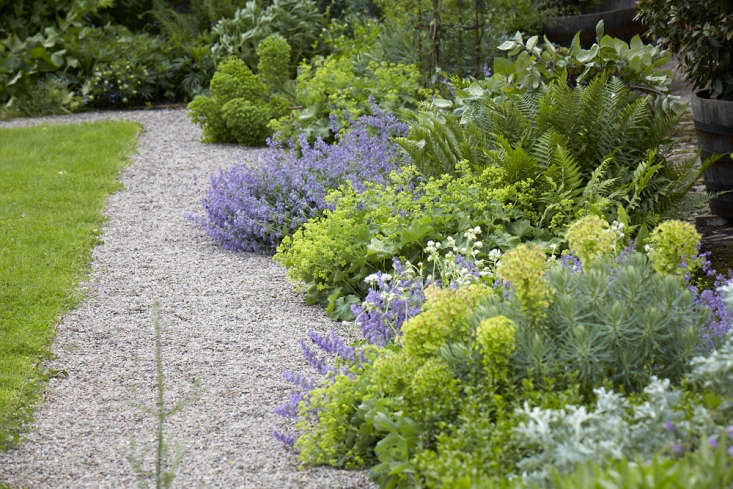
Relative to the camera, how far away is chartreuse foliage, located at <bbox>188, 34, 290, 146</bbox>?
780cm

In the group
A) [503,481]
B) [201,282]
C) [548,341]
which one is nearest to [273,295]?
[201,282]

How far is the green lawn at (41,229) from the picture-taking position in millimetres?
3752

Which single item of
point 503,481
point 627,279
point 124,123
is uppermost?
point 627,279

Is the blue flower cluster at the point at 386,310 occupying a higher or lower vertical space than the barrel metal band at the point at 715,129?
lower

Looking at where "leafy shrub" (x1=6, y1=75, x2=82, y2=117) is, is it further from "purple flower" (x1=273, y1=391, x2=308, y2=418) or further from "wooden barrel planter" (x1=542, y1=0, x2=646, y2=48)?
"purple flower" (x1=273, y1=391, x2=308, y2=418)

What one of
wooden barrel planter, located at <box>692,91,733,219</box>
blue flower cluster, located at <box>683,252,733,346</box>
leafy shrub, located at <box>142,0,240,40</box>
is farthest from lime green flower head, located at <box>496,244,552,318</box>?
leafy shrub, located at <box>142,0,240,40</box>

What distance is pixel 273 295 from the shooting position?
4.62 meters

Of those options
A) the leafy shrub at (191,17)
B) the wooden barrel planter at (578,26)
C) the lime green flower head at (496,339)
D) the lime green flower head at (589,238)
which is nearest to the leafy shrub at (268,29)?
the leafy shrub at (191,17)

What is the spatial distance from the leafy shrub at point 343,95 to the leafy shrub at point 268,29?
2.50 meters

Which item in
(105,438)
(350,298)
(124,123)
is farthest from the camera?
(124,123)

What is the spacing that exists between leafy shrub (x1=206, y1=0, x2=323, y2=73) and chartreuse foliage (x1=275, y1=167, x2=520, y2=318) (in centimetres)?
571

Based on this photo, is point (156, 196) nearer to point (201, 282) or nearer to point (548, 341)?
point (201, 282)

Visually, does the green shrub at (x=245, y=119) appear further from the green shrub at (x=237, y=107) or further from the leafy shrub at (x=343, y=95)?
the leafy shrub at (x=343, y=95)

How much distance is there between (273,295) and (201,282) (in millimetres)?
484
